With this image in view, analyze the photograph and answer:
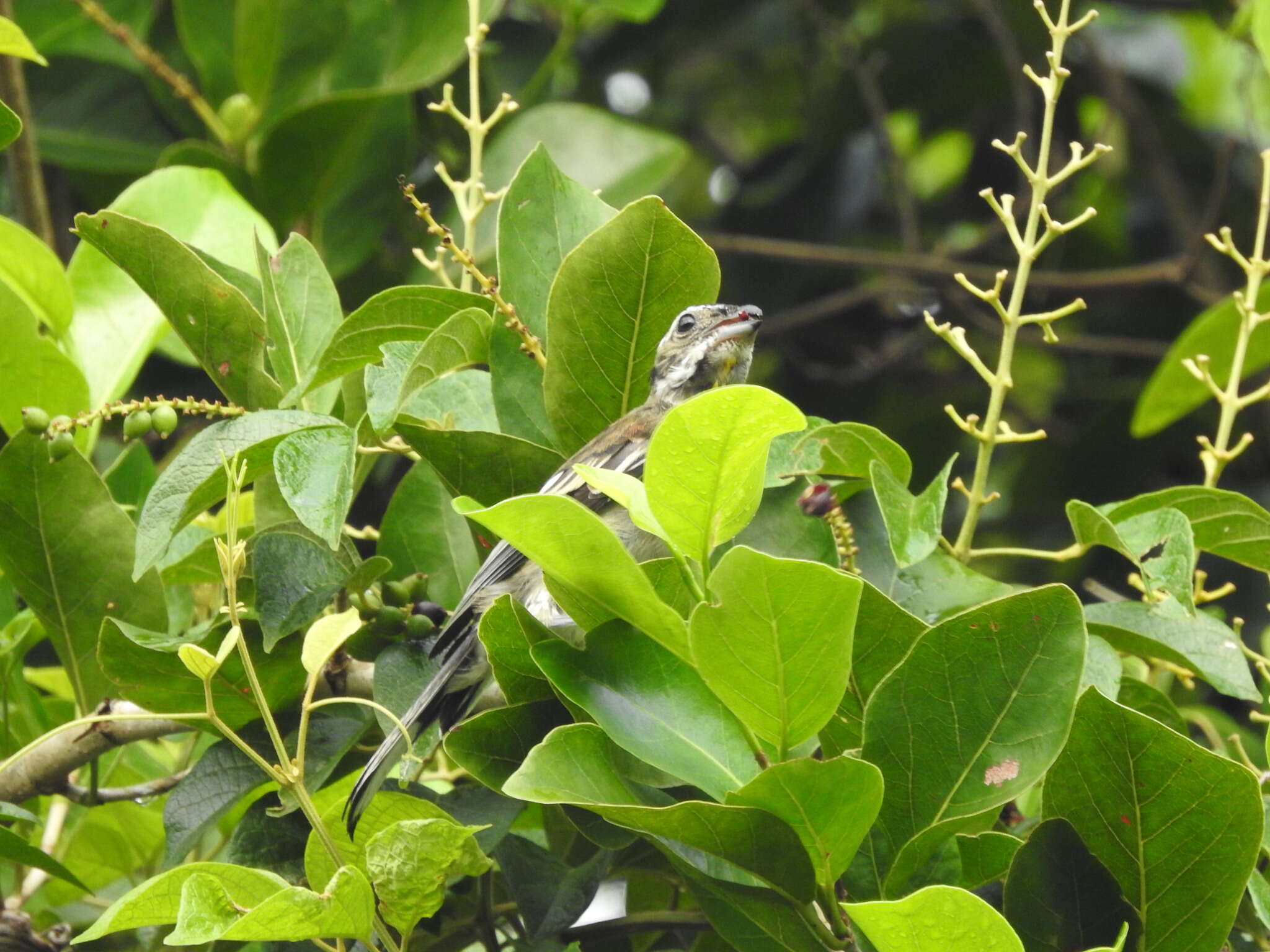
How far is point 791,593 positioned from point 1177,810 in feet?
2.18

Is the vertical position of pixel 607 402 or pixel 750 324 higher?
pixel 607 402

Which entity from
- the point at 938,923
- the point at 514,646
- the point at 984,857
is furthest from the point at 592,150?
the point at 938,923

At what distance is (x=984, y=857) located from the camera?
7.02ft

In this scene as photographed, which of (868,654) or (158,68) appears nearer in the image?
(868,654)

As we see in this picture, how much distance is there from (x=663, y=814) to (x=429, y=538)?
1.17m

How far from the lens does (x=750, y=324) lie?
3756mm

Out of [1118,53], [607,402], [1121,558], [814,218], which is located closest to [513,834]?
[607,402]

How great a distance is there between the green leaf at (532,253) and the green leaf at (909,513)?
28.4 inches

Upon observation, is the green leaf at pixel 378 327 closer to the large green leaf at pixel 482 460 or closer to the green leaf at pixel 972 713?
the large green leaf at pixel 482 460

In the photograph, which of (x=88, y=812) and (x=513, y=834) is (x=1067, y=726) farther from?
(x=88, y=812)

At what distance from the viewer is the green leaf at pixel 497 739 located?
2.21 metres

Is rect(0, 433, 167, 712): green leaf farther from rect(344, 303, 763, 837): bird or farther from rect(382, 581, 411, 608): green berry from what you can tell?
rect(344, 303, 763, 837): bird

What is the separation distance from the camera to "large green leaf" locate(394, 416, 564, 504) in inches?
97.0

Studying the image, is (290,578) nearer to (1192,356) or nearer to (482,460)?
(482,460)
